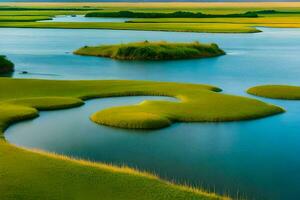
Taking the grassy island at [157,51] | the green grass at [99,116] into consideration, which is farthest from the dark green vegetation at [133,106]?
the grassy island at [157,51]

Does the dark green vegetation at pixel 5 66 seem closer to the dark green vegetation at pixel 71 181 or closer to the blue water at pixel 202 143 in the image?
the blue water at pixel 202 143

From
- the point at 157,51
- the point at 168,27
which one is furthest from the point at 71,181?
the point at 168,27

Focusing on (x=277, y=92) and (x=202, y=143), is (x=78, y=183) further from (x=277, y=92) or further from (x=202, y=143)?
(x=277, y=92)

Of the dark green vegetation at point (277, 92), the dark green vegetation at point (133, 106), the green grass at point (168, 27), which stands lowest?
the green grass at point (168, 27)

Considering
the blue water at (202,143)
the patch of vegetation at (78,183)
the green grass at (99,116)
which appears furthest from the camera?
the blue water at (202,143)

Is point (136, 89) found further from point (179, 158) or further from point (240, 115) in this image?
point (179, 158)

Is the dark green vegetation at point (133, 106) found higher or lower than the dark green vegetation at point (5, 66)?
higher

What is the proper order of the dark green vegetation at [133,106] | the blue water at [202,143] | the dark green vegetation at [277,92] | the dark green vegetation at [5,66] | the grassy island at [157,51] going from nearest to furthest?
the blue water at [202,143]
the dark green vegetation at [133,106]
the dark green vegetation at [277,92]
the dark green vegetation at [5,66]
the grassy island at [157,51]

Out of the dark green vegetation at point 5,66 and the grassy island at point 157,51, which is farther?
the grassy island at point 157,51
